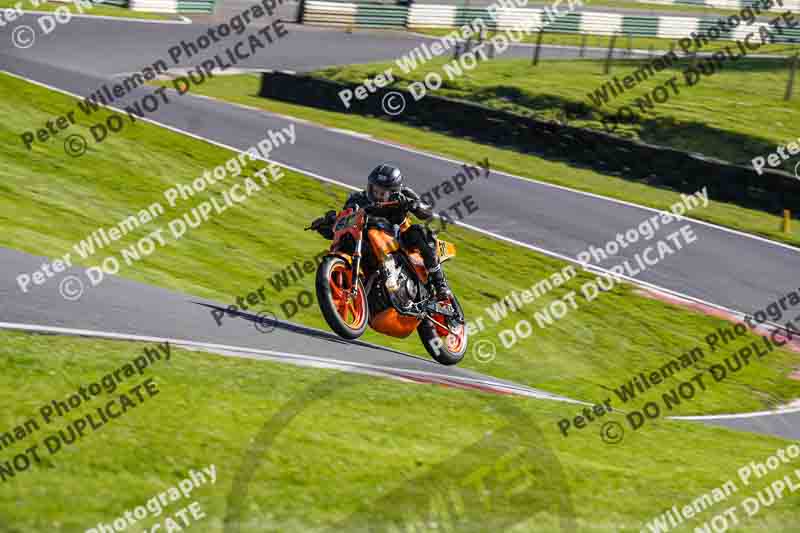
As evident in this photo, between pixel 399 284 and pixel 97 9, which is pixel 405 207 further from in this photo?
pixel 97 9

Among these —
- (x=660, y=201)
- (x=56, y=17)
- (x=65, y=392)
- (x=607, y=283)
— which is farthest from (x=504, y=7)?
(x=65, y=392)

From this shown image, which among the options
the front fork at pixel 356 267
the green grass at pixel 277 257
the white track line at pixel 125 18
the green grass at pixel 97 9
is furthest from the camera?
the green grass at pixel 97 9

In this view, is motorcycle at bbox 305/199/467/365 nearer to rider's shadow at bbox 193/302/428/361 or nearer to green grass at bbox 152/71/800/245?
rider's shadow at bbox 193/302/428/361

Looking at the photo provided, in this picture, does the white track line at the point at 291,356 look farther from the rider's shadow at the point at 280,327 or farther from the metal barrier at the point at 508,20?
the metal barrier at the point at 508,20

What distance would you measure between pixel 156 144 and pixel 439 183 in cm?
713

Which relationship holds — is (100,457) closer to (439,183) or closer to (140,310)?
(140,310)

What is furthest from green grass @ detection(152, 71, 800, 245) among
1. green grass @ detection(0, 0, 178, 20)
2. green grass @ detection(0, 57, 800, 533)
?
green grass @ detection(0, 57, 800, 533)

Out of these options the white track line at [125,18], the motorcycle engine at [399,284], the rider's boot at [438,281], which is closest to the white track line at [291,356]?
the motorcycle engine at [399,284]

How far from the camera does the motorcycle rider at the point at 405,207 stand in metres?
12.0

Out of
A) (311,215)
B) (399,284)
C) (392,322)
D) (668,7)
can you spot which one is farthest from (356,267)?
(668,7)

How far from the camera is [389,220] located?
40.5 ft

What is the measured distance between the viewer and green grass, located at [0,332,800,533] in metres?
6.67

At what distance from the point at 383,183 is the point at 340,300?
4.83 feet

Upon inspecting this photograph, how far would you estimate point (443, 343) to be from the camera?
13.0 meters
